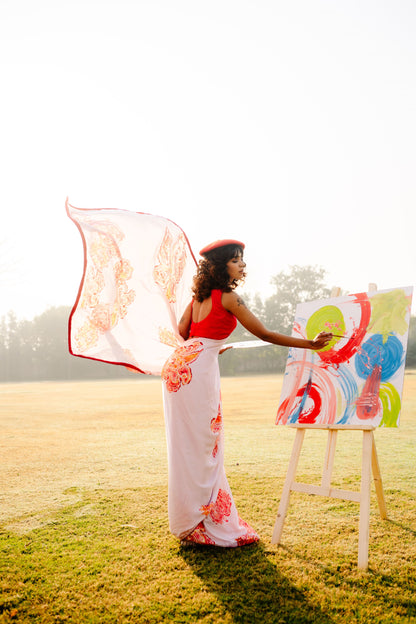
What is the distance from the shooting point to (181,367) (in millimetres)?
3420

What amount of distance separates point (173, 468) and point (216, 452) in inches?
11.9

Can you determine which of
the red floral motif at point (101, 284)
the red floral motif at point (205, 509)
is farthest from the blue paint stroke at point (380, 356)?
the red floral motif at point (101, 284)

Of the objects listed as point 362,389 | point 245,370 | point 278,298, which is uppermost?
point 278,298

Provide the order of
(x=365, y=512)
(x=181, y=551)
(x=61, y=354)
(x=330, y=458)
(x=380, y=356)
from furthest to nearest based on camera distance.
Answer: (x=61, y=354)
(x=330, y=458)
(x=380, y=356)
(x=181, y=551)
(x=365, y=512)

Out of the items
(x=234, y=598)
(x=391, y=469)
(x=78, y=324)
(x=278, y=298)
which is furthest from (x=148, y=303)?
(x=278, y=298)

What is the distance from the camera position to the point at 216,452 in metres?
3.43

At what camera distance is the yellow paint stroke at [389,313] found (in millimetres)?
3672

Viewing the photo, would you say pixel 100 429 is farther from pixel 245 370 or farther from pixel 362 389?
pixel 245 370

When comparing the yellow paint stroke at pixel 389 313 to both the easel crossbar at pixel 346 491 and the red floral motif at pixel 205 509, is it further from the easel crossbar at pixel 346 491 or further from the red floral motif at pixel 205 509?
the red floral motif at pixel 205 509

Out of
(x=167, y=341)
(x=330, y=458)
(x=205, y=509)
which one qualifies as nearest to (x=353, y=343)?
(x=330, y=458)

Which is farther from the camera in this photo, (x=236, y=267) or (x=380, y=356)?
(x=380, y=356)

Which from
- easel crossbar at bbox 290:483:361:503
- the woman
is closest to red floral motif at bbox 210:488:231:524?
the woman

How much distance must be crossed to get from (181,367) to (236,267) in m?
0.75

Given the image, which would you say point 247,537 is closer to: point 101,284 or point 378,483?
point 378,483
